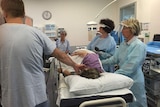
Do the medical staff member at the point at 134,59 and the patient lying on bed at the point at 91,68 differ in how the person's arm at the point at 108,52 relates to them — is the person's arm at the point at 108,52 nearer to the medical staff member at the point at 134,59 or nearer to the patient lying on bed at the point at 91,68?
the medical staff member at the point at 134,59

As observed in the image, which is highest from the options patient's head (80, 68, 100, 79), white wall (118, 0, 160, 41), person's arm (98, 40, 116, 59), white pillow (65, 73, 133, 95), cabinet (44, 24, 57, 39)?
white wall (118, 0, 160, 41)

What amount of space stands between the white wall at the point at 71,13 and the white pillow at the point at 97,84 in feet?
16.7

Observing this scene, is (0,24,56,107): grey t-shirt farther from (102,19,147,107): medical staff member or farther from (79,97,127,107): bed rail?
(102,19,147,107): medical staff member

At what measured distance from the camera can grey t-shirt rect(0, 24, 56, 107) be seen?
1.27 meters

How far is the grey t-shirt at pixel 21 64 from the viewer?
1.27 metres

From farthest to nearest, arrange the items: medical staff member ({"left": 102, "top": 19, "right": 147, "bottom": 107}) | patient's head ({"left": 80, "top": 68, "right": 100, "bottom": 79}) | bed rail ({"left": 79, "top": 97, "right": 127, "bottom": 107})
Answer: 1. medical staff member ({"left": 102, "top": 19, "right": 147, "bottom": 107})
2. patient's head ({"left": 80, "top": 68, "right": 100, "bottom": 79})
3. bed rail ({"left": 79, "top": 97, "right": 127, "bottom": 107})

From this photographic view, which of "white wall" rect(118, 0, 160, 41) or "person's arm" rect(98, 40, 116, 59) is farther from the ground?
"white wall" rect(118, 0, 160, 41)

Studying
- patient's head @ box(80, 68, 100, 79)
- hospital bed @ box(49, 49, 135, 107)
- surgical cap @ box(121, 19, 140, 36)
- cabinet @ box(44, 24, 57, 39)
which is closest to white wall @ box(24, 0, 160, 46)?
cabinet @ box(44, 24, 57, 39)

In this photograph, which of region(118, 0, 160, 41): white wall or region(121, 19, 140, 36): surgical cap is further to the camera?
region(118, 0, 160, 41): white wall

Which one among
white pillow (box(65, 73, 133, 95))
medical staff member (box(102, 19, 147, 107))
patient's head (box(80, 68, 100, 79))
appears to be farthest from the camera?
medical staff member (box(102, 19, 147, 107))

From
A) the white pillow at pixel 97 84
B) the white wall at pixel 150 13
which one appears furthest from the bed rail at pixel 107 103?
the white wall at pixel 150 13

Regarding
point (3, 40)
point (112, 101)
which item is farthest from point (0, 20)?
point (112, 101)

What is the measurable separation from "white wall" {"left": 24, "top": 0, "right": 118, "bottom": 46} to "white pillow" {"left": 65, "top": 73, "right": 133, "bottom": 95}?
16.7ft

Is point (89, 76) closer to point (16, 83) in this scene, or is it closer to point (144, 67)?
point (16, 83)
